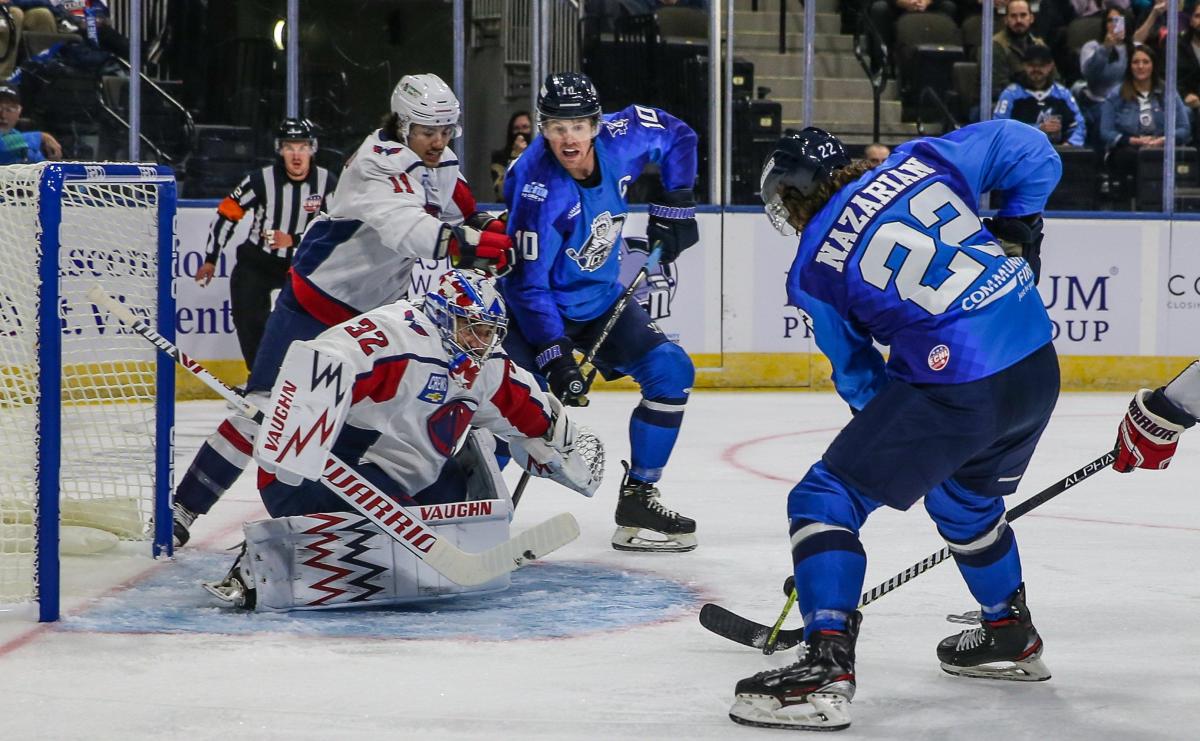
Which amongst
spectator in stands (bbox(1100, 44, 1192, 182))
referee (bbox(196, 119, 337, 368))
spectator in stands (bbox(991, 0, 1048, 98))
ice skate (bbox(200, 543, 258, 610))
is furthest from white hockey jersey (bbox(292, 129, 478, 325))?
spectator in stands (bbox(1100, 44, 1192, 182))

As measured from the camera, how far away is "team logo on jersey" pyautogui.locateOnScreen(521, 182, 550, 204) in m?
3.88

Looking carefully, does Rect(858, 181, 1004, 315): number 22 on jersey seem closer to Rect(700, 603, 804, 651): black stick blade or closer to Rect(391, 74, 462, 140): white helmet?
Rect(700, 603, 804, 651): black stick blade

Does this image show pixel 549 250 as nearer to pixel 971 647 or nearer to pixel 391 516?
pixel 391 516

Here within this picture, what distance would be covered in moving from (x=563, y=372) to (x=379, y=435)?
75cm

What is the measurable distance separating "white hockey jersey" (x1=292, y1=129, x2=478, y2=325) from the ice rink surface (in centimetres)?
67

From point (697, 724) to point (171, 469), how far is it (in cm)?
169

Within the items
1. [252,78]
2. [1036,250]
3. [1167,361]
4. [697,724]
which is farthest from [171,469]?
[1167,361]

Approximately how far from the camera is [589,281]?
399cm

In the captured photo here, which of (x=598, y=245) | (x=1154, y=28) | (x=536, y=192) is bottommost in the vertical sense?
(x=598, y=245)

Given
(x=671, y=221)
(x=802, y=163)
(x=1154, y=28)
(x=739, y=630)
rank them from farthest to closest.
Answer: (x=1154, y=28), (x=671, y=221), (x=739, y=630), (x=802, y=163)

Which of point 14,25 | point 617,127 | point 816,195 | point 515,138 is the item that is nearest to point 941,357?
point 816,195

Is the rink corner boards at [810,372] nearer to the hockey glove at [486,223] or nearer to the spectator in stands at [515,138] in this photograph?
the spectator in stands at [515,138]

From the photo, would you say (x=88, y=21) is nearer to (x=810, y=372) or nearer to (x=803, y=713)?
(x=810, y=372)

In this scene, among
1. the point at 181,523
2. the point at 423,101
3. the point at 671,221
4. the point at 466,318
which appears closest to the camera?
the point at 466,318
